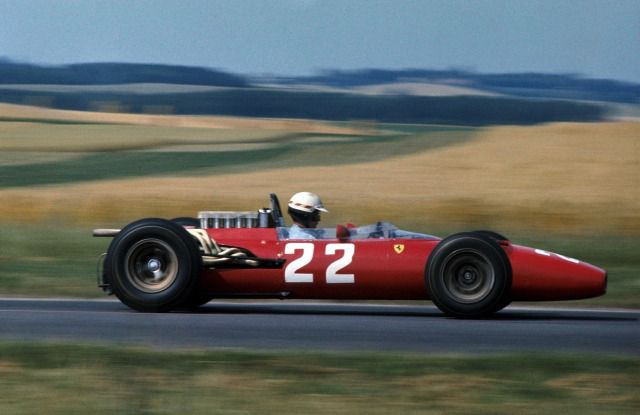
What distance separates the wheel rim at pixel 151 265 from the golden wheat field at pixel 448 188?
1083cm

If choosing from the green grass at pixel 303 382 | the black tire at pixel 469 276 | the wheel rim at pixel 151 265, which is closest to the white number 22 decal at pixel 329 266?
the black tire at pixel 469 276

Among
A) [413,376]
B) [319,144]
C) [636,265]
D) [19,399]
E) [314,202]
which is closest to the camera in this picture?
[19,399]

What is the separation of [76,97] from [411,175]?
36.6m

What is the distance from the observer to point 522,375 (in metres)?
7.25

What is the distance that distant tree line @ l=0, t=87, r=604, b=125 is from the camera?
54969 millimetres

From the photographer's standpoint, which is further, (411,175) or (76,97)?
(76,97)

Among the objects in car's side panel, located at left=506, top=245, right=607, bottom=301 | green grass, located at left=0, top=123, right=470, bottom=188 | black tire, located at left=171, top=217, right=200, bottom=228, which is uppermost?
green grass, located at left=0, top=123, right=470, bottom=188

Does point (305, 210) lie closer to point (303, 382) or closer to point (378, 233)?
point (378, 233)

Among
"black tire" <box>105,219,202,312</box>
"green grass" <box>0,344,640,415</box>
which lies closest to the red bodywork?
"black tire" <box>105,219,202,312</box>


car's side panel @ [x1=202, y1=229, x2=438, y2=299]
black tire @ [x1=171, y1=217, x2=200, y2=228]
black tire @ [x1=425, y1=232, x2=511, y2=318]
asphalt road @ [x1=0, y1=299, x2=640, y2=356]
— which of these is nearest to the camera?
asphalt road @ [x1=0, y1=299, x2=640, y2=356]

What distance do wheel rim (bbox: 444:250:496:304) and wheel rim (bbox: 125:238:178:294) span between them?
97.8 inches

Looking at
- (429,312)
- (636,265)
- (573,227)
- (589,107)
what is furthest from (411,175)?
(589,107)

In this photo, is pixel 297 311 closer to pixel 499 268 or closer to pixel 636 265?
pixel 499 268

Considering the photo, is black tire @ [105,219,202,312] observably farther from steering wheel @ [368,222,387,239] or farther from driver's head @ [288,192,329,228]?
steering wheel @ [368,222,387,239]
